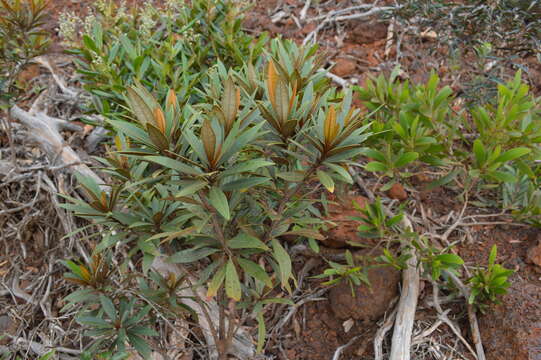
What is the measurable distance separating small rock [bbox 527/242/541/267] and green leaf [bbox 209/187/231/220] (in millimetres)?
2122

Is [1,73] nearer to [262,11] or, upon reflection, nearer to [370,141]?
[370,141]

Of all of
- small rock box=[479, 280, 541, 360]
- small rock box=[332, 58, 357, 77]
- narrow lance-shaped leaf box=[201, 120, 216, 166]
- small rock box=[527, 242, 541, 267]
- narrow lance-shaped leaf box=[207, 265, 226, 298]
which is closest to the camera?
narrow lance-shaped leaf box=[201, 120, 216, 166]

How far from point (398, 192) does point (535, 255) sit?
0.92m

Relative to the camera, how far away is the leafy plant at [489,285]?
7.30ft

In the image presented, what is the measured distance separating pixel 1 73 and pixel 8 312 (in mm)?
1599

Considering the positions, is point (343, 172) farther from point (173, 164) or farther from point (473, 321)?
point (473, 321)

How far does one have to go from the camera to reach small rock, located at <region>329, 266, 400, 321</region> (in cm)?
254

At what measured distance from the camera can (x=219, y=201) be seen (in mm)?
1375

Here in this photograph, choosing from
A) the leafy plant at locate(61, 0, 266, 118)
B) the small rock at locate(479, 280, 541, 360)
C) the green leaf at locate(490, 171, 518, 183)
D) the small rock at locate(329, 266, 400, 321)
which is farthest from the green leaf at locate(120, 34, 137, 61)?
the small rock at locate(479, 280, 541, 360)

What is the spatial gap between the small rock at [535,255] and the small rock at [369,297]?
0.80 m

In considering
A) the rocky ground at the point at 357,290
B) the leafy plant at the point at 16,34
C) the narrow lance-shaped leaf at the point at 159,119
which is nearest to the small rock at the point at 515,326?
the rocky ground at the point at 357,290

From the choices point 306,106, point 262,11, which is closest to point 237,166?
point 306,106

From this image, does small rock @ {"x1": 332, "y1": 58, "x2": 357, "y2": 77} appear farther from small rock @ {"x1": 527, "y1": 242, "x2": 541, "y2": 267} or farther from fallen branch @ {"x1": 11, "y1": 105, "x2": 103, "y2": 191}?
fallen branch @ {"x1": 11, "y1": 105, "x2": 103, "y2": 191}

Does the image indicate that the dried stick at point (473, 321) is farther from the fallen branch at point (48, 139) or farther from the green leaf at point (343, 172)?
the fallen branch at point (48, 139)
